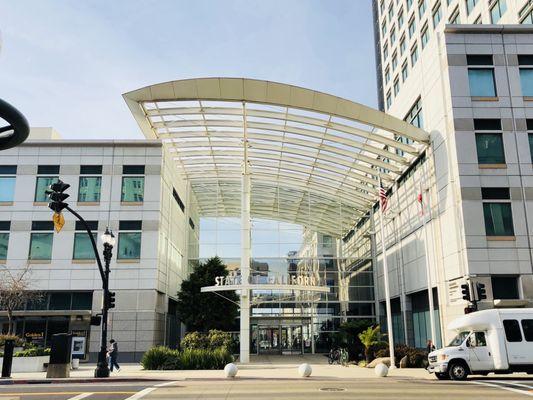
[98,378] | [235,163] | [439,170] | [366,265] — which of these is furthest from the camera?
[366,265]

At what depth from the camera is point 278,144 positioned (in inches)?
1507

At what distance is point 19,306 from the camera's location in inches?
1280

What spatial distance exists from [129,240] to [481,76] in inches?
972

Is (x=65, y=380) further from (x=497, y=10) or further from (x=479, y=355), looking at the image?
(x=497, y=10)

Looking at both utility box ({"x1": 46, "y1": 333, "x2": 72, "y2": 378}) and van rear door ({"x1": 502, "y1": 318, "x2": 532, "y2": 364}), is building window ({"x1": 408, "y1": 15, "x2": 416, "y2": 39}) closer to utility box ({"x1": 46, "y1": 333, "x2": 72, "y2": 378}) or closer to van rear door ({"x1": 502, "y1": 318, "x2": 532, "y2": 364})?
van rear door ({"x1": 502, "y1": 318, "x2": 532, "y2": 364})

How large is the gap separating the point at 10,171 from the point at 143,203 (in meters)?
9.79

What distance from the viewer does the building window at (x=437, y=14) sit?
4144cm

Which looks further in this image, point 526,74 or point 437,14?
point 437,14

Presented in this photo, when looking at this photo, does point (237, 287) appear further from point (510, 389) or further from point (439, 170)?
point (510, 389)

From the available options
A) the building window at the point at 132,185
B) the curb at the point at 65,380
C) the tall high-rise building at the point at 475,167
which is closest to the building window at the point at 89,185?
the building window at the point at 132,185

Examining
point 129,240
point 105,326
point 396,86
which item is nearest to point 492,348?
point 105,326

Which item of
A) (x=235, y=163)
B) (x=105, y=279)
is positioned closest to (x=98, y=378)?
(x=105, y=279)

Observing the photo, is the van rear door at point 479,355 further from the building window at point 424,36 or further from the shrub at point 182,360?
the building window at point 424,36

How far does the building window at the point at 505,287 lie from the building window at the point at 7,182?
31411 mm
